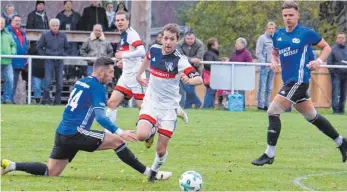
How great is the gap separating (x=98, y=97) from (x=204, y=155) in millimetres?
3508

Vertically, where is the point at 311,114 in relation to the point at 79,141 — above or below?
above

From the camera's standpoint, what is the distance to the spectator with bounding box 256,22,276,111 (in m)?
23.6

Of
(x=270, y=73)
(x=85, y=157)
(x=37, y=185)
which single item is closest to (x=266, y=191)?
(x=37, y=185)

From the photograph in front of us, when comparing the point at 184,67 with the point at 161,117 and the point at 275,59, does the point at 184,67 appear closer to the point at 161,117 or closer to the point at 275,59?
the point at 161,117

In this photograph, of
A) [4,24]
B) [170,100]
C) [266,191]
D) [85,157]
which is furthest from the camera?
[4,24]

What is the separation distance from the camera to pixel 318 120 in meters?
13.4

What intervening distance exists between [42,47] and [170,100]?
11891 mm

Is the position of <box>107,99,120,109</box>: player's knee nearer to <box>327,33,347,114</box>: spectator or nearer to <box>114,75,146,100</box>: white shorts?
<box>114,75,146,100</box>: white shorts

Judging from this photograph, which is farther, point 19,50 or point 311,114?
point 19,50

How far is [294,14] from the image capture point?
516 inches

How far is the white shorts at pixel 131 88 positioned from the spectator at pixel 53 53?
664cm

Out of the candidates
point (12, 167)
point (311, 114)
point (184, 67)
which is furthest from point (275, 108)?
point (12, 167)

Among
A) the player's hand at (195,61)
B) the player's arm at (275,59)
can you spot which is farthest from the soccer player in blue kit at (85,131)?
the player's hand at (195,61)

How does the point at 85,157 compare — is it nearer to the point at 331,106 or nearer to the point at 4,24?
the point at 4,24
